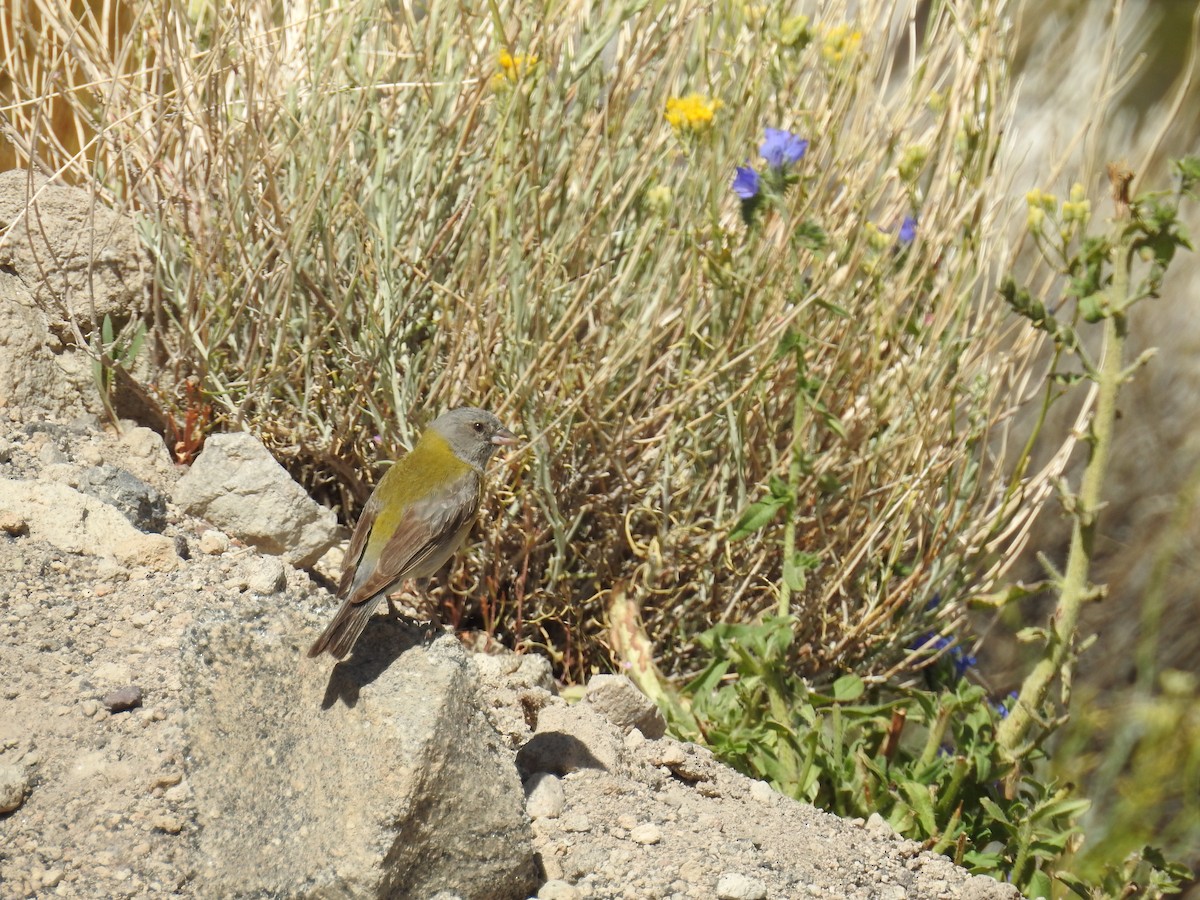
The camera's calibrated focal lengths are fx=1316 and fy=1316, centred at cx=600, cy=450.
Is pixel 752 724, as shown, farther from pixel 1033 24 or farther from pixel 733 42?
pixel 1033 24

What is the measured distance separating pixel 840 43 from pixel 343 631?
211cm

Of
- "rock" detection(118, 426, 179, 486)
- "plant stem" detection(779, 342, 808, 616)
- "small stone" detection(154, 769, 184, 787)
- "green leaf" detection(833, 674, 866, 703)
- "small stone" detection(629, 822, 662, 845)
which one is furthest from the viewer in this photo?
"rock" detection(118, 426, 179, 486)

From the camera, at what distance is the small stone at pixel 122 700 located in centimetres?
267

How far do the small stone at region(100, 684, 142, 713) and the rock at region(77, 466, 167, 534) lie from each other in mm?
702

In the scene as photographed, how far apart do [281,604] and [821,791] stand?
1.49 metres

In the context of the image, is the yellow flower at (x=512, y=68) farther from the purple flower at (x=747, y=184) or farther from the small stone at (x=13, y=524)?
the small stone at (x=13, y=524)

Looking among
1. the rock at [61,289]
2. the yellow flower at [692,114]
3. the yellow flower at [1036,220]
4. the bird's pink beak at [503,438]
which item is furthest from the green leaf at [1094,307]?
the rock at [61,289]

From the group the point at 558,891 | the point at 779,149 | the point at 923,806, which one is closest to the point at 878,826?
the point at 923,806

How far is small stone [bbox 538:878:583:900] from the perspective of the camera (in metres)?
2.67

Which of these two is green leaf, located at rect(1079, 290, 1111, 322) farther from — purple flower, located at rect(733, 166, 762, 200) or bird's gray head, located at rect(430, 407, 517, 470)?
bird's gray head, located at rect(430, 407, 517, 470)

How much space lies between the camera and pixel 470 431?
3492mm

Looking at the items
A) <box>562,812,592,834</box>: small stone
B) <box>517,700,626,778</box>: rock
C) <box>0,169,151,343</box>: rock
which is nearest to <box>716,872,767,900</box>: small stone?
<box>562,812,592,834</box>: small stone

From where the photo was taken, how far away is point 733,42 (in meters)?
4.04

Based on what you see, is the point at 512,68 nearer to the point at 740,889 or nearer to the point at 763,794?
the point at 763,794
